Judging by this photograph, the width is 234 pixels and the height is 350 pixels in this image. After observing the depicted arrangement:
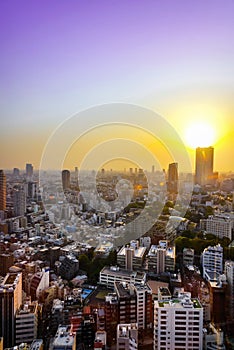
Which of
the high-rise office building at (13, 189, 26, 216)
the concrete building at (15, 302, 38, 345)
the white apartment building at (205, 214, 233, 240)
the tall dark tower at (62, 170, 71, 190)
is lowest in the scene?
the concrete building at (15, 302, 38, 345)

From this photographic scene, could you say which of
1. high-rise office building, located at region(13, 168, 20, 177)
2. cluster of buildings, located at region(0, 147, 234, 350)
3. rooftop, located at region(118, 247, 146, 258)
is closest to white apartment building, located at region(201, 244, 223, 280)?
cluster of buildings, located at region(0, 147, 234, 350)

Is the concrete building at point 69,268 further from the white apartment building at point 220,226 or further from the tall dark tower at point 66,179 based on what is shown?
the white apartment building at point 220,226

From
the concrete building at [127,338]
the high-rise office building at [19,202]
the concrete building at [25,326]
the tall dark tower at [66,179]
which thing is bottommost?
the concrete building at [25,326]

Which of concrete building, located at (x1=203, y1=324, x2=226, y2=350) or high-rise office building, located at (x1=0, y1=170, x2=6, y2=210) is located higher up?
high-rise office building, located at (x1=0, y1=170, x2=6, y2=210)

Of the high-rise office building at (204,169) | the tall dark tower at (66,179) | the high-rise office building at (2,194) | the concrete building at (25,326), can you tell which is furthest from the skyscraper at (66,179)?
the high-rise office building at (204,169)

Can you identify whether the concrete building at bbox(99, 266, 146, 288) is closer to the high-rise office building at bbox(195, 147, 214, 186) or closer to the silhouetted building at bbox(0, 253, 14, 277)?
the silhouetted building at bbox(0, 253, 14, 277)

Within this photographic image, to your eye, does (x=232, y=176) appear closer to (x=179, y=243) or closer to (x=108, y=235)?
(x=179, y=243)

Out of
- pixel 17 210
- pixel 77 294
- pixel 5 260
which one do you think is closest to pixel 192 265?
pixel 77 294
